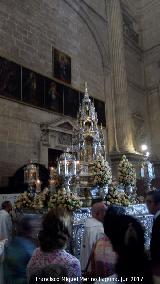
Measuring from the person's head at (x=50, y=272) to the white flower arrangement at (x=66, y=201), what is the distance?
126 inches

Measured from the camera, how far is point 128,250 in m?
1.58

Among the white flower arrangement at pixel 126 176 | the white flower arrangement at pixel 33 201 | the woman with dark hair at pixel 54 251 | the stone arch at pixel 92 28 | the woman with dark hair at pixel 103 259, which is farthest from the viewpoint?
the stone arch at pixel 92 28

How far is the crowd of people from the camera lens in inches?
59.3

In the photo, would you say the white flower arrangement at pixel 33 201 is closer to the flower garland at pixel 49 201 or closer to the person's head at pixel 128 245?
the flower garland at pixel 49 201

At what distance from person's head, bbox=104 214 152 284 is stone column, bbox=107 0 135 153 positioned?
42.4 feet

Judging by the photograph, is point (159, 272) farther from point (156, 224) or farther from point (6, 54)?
point (6, 54)

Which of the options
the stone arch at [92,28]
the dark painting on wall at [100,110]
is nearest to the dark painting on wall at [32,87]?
the dark painting on wall at [100,110]

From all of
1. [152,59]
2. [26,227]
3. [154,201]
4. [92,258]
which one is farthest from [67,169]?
[152,59]

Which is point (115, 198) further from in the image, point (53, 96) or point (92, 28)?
point (92, 28)

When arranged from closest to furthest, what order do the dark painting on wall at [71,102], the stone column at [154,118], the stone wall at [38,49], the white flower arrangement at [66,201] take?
the white flower arrangement at [66,201] → the stone wall at [38,49] → the dark painting on wall at [71,102] → the stone column at [154,118]

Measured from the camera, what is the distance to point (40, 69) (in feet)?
43.9

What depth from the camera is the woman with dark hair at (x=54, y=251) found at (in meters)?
2.05

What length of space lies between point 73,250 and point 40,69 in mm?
10214

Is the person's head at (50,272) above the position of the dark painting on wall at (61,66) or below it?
below
